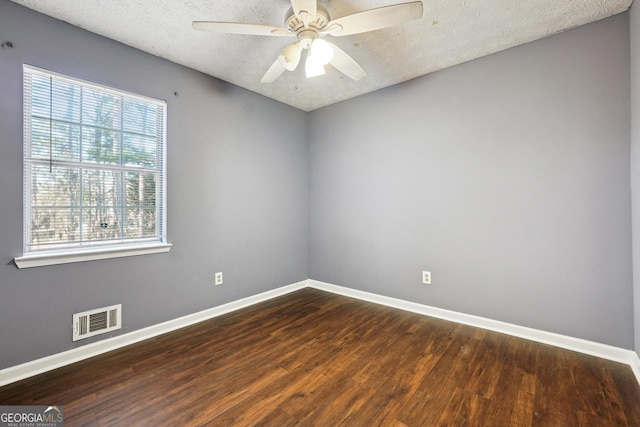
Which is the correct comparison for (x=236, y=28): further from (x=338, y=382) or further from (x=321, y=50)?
(x=338, y=382)

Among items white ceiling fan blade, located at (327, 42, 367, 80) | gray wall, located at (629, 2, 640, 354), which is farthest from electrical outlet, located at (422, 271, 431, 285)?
white ceiling fan blade, located at (327, 42, 367, 80)

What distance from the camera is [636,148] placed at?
1886mm

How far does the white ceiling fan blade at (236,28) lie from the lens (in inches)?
65.7

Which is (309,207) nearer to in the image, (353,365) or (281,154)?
(281,154)

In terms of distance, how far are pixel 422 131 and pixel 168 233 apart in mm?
2822

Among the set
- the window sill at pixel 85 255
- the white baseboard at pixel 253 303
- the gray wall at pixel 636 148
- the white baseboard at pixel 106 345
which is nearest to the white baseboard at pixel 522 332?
the white baseboard at pixel 253 303

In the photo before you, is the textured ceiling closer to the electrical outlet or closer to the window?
the window

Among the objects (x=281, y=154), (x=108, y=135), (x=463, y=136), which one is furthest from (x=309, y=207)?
(x=108, y=135)

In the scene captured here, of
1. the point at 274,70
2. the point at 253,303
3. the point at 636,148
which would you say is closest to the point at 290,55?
the point at 274,70

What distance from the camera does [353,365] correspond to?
6.68 feet

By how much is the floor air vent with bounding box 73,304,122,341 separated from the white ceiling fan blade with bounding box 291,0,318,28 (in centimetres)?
260

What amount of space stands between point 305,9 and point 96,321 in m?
2.72

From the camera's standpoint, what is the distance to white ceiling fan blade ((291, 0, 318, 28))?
1549 millimetres

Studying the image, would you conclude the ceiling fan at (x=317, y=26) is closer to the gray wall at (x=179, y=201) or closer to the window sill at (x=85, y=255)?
the gray wall at (x=179, y=201)
